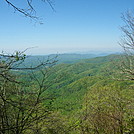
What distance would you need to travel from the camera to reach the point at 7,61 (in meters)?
2.56

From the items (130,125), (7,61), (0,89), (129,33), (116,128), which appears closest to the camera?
(7,61)

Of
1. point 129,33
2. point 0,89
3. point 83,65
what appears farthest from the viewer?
point 83,65

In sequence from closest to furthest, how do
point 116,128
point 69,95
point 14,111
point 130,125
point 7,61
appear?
point 7,61
point 14,111
point 116,128
point 130,125
point 69,95

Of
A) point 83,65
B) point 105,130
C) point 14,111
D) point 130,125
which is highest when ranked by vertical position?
point 14,111

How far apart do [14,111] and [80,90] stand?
91404 millimetres

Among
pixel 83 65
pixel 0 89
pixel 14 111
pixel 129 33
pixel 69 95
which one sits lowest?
pixel 69 95

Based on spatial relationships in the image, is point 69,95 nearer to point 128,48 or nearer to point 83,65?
point 128,48

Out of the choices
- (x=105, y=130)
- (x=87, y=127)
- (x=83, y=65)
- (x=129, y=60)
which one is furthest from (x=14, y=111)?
(x=83, y=65)

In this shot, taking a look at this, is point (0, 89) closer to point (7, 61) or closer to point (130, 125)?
point (7, 61)

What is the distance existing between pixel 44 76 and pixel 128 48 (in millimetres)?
5898

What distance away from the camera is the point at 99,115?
173 inches

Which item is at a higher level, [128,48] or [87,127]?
[128,48]

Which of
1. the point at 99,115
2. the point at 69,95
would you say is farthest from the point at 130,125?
the point at 69,95

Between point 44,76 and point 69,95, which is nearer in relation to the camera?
point 44,76
